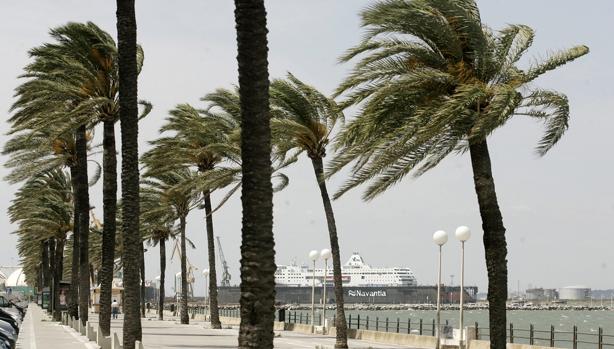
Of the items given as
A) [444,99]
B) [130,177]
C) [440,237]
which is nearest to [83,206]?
[440,237]

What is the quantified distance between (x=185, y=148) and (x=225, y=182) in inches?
231

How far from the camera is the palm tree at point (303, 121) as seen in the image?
3556 cm

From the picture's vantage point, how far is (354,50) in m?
22.6

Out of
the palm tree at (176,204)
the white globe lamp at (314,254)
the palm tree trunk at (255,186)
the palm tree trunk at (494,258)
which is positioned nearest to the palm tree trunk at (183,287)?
the palm tree at (176,204)

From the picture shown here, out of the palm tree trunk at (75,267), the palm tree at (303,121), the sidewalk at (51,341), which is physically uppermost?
the palm tree at (303,121)

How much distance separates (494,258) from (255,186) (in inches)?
337

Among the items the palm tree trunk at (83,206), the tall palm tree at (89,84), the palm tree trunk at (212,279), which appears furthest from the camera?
the palm tree trunk at (212,279)

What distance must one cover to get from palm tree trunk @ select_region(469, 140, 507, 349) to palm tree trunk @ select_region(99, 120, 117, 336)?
15.5 meters

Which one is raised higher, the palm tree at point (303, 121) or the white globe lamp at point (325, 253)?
the palm tree at point (303, 121)

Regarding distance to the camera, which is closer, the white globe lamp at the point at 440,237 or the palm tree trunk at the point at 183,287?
the white globe lamp at the point at 440,237

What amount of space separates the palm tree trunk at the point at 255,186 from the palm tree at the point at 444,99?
724 centimetres

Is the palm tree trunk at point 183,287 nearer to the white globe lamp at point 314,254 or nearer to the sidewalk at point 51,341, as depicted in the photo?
the white globe lamp at point 314,254

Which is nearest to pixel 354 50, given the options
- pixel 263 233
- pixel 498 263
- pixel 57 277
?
pixel 498 263

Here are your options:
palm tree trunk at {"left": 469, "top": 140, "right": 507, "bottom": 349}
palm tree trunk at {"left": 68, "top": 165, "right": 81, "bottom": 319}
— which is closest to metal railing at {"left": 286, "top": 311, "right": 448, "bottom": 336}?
palm tree trunk at {"left": 68, "top": 165, "right": 81, "bottom": 319}
